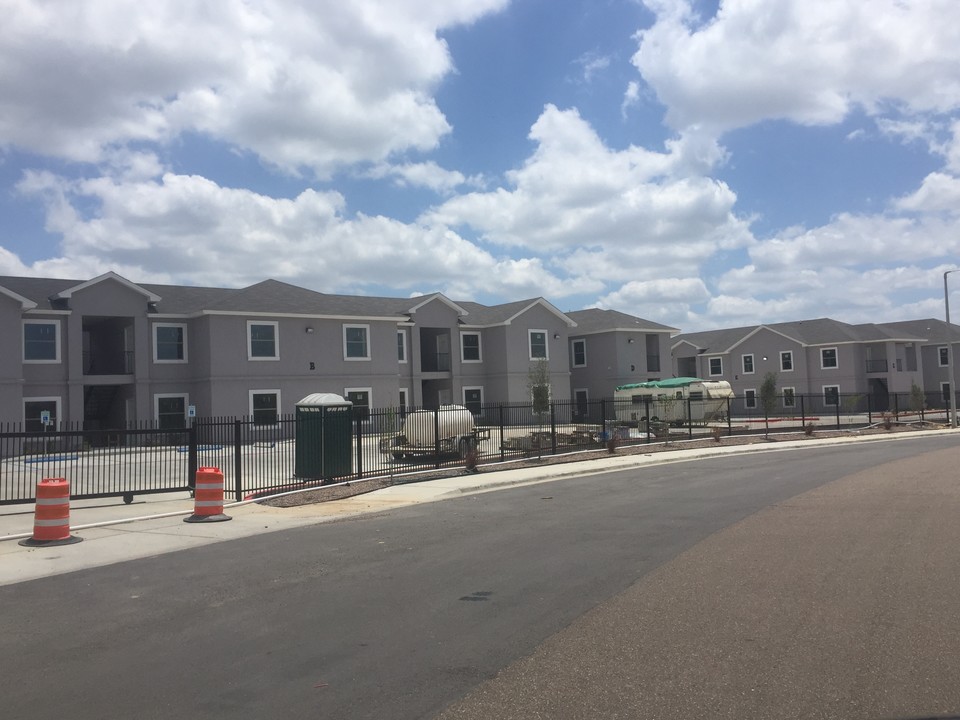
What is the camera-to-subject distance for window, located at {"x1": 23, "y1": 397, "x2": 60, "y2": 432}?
3566cm

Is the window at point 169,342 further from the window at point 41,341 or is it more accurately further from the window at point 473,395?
the window at point 473,395

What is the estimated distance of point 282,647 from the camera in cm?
667

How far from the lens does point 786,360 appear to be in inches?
2677

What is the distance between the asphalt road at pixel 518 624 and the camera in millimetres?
5387

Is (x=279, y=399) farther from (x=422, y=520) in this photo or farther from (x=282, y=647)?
Answer: (x=282, y=647)

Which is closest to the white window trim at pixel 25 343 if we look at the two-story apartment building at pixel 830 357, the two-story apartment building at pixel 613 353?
the two-story apartment building at pixel 613 353

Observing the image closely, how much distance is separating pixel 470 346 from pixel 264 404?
16219 mm

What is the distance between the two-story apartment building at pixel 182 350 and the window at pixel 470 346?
16.2 feet

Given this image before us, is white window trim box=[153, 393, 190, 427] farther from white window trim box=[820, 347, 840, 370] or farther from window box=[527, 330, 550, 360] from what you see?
white window trim box=[820, 347, 840, 370]

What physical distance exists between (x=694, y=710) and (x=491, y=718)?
129cm

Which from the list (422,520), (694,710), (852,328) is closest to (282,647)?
(694,710)

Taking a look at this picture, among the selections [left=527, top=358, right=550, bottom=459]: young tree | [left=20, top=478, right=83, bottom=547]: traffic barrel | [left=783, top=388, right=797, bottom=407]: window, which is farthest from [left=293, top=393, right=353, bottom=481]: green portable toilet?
[left=783, top=388, right=797, bottom=407]: window

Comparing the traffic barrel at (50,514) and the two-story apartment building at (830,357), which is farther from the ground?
the two-story apartment building at (830,357)

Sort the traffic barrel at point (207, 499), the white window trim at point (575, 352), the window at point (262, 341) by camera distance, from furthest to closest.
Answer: the white window trim at point (575, 352), the window at point (262, 341), the traffic barrel at point (207, 499)
